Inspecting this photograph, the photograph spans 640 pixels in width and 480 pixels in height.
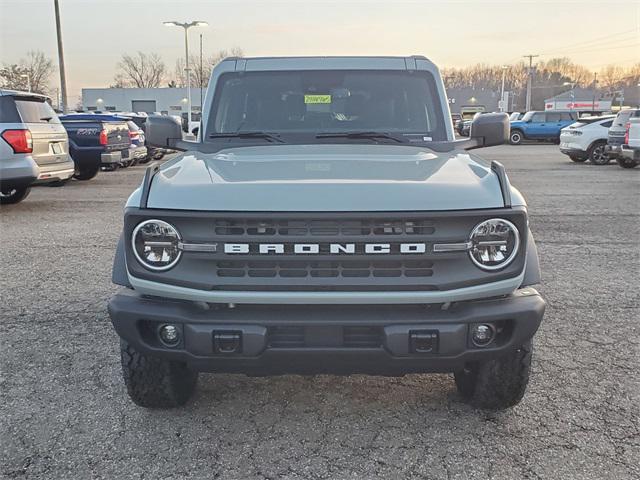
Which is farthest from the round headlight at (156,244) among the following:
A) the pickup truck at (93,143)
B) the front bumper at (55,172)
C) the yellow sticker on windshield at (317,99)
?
the pickup truck at (93,143)

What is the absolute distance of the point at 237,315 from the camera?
8.90 feet

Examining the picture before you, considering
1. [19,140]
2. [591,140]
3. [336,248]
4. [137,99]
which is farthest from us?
[137,99]

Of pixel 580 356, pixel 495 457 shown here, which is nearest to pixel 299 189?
pixel 495 457

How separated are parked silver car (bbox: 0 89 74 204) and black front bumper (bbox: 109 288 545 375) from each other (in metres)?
7.64

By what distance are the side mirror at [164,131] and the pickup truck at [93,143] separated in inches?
425

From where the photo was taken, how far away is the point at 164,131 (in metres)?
4.18

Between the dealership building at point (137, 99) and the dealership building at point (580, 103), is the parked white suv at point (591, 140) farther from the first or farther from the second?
the dealership building at point (137, 99)

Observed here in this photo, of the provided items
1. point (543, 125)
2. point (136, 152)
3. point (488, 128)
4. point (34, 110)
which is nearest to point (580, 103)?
point (543, 125)

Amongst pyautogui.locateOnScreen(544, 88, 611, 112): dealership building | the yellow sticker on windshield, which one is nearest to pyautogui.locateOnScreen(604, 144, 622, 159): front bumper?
the yellow sticker on windshield

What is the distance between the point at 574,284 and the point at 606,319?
1.08 meters

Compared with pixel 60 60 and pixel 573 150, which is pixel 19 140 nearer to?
pixel 573 150

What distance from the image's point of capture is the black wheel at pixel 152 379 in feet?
10.2

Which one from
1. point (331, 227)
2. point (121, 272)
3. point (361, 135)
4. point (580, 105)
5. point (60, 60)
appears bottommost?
point (121, 272)

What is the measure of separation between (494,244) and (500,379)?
793 mm
